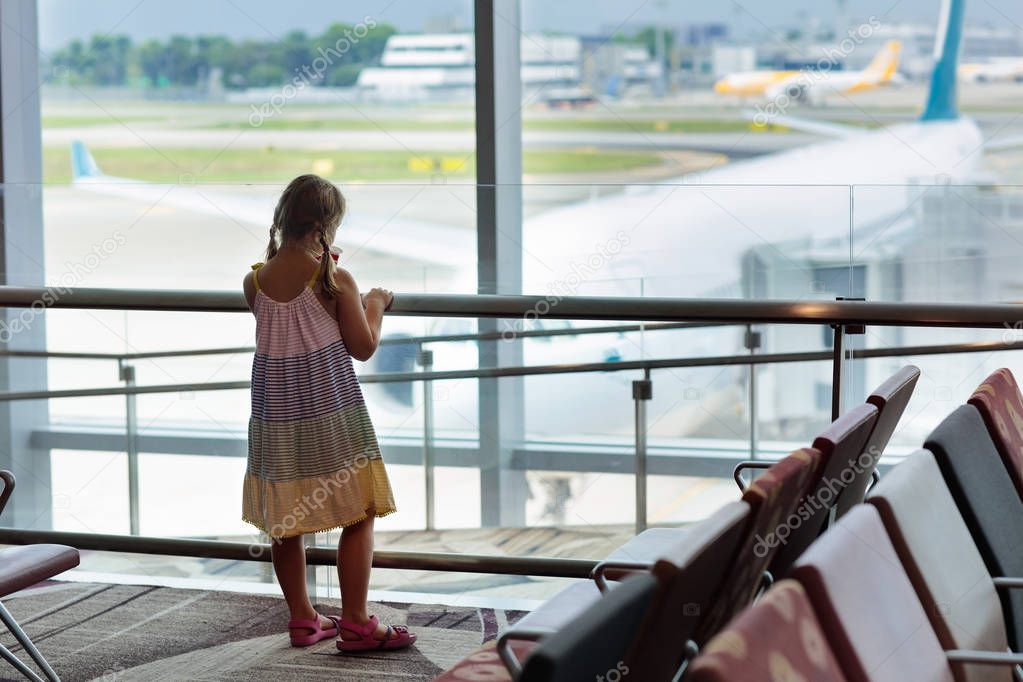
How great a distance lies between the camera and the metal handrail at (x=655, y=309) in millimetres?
3090

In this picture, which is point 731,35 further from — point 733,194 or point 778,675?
point 778,675

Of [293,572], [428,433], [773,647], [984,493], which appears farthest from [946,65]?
[773,647]

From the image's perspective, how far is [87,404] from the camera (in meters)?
4.39

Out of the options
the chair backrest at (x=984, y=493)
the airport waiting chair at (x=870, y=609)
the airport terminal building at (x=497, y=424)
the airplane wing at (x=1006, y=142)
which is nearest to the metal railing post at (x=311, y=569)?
the airport terminal building at (x=497, y=424)

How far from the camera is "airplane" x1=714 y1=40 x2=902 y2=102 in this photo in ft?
36.9

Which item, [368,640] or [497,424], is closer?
[368,640]

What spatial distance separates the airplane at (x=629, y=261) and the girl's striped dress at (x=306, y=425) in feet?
1.53

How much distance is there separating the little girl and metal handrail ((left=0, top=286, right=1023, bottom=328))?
0.25m

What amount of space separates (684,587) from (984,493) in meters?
1.01

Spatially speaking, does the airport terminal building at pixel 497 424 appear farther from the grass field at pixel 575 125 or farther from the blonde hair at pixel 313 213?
the grass field at pixel 575 125

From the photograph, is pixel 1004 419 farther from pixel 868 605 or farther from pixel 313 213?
pixel 313 213

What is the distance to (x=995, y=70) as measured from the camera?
33.7 ft

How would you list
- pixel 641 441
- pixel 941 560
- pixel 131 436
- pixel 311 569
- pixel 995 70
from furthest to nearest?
pixel 995 70
pixel 131 436
pixel 641 441
pixel 311 569
pixel 941 560

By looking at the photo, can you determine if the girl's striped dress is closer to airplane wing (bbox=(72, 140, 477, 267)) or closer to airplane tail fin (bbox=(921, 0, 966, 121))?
airplane wing (bbox=(72, 140, 477, 267))
